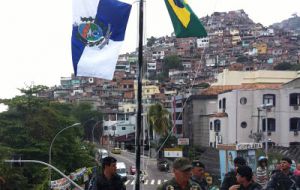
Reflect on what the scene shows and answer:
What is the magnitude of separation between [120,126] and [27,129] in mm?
57447

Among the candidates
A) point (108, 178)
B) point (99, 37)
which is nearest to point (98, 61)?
point (99, 37)

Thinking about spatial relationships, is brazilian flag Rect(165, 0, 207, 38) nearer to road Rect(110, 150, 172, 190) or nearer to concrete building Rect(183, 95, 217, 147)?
road Rect(110, 150, 172, 190)

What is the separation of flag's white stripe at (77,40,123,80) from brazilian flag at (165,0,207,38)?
1.08m

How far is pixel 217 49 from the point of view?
199875 mm

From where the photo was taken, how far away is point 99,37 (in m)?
9.28

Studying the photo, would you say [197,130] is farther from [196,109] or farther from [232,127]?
[232,127]

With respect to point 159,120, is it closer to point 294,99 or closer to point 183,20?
point 294,99

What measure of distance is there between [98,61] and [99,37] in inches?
14.9

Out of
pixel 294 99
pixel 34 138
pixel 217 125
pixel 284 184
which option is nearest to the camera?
pixel 284 184

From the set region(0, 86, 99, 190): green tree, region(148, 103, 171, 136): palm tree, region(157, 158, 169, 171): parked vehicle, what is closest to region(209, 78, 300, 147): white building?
region(157, 158, 169, 171): parked vehicle

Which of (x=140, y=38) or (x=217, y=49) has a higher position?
(x=217, y=49)

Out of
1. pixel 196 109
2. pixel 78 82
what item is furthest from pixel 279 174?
pixel 78 82

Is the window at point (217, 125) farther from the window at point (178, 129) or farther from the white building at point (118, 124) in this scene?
the white building at point (118, 124)

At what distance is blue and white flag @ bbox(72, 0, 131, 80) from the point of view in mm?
9227
